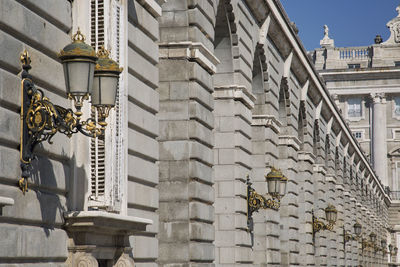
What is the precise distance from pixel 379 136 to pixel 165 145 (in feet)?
251

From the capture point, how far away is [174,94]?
18.0 meters

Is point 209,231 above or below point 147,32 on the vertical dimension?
below

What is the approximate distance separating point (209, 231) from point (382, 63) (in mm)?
80578

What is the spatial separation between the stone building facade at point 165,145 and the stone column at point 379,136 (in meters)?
56.6

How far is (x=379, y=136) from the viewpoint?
302ft

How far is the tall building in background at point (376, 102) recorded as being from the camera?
300ft

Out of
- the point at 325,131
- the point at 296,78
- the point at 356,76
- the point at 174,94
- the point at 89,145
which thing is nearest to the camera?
the point at 89,145

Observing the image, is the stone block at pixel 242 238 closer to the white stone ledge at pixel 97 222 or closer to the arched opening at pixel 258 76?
the arched opening at pixel 258 76

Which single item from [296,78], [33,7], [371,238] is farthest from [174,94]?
[371,238]

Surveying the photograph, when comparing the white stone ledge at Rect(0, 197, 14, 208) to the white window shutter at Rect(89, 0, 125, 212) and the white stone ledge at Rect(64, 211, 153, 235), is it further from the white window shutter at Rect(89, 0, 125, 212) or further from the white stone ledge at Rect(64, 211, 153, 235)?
the white window shutter at Rect(89, 0, 125, 212)

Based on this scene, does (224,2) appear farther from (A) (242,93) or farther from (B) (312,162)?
(B) (312,162)

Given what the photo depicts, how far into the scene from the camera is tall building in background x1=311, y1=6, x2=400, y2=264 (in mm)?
91562

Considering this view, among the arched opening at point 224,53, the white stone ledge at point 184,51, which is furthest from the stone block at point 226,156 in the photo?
the white stone ledge at point 184,51

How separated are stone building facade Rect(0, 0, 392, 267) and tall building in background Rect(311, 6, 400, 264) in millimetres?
56932
